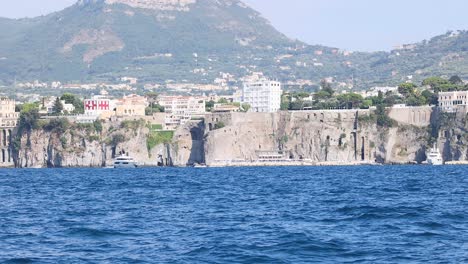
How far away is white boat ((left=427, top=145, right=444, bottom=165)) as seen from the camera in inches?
4813

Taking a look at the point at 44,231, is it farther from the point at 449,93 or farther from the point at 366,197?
the point at 449,93

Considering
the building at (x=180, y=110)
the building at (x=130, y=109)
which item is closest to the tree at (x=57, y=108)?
the building at (x=130, y=109)

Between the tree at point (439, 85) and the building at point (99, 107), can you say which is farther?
the building at point (99, 107)

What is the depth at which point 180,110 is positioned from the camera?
16200 cm

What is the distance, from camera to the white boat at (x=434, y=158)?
4813 inches

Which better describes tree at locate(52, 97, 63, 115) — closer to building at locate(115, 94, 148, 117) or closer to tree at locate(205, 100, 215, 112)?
building at locate(115, 94, 148, 117)

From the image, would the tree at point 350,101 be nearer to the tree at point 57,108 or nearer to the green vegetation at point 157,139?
the green vegetation at point 157,139

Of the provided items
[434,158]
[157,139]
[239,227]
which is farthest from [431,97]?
[239,227]

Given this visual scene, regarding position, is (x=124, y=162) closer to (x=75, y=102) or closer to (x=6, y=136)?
(x=6, y=136)

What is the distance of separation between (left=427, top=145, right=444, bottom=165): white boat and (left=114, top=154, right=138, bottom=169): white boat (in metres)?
32.0

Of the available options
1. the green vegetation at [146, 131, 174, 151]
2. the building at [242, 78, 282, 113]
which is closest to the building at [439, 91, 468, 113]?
the green vegetation at [146, 131, 174, 151]

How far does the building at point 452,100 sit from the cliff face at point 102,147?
2787cm

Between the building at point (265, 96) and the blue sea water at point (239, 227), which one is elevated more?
the building at point (265, 96)

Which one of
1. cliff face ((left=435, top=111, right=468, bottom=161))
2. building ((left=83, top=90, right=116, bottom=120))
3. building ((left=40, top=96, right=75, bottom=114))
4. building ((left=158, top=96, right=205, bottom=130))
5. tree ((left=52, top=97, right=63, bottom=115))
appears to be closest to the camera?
cliff face ((left=435, top=111, right=468, bottom=161))
